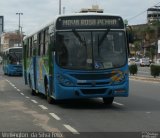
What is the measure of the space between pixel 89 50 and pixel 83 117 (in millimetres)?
3149

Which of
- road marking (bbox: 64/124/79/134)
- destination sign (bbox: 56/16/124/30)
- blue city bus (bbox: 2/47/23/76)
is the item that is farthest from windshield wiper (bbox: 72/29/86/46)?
blue city bus (bbox: 2/47/23/76)

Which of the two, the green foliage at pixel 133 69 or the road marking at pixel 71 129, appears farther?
the green foliage at pixel 133 69

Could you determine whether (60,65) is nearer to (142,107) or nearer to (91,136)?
(142,107)

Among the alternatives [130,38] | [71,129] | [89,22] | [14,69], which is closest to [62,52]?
[89,22]

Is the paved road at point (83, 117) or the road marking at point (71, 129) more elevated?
the road marking at point (71, 129)

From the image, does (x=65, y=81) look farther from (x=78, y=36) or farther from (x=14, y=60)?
(x=14, y=60)

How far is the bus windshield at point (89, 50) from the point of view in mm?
17312

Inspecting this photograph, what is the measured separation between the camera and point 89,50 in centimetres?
1742

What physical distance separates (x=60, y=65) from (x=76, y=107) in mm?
1702

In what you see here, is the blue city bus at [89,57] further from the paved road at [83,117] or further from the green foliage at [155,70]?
the green foliage at [155,70]

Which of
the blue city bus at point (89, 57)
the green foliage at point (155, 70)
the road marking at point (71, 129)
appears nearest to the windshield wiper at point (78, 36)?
the blue city bus at point (89, 57)

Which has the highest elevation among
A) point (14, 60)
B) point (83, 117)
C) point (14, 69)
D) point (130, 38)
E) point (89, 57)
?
point (130, 38)

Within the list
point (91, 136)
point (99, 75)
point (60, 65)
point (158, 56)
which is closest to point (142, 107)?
point (99, 75)

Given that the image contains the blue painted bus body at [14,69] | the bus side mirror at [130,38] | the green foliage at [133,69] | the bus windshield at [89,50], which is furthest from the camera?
the blue painted bus body at [14,69]
